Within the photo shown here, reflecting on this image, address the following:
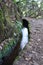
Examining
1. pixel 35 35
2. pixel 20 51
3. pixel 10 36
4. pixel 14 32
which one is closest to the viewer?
pixel 20 51

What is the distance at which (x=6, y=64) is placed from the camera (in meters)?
5.86

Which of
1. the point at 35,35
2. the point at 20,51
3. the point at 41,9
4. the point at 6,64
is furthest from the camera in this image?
the point at 41,9

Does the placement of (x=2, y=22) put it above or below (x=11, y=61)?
above

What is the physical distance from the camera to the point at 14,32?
8.16m

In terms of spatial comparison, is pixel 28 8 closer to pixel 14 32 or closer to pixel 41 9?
pixel 41 9

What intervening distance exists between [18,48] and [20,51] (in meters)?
0.41

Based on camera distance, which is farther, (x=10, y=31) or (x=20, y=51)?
(x=10, y=31)

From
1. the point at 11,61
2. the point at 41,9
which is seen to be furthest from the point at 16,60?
the point at 41,9

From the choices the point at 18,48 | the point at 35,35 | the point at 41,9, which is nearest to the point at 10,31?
the point at 18,48

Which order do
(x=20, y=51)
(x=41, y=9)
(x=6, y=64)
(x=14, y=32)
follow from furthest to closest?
(x=41, y=9) → (x=14, y=32) → (x=20, y=51) → (x=6, y=64)

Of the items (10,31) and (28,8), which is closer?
(10,31)

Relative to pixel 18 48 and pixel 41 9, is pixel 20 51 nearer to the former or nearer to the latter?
pixel 18 48

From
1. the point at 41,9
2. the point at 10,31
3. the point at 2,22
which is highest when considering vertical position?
the point at 2,22

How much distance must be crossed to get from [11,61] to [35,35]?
10.2 ft
